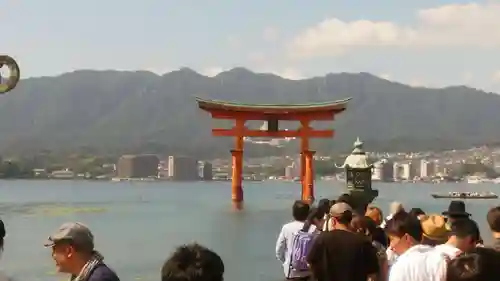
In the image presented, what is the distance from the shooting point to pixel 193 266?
241 cm

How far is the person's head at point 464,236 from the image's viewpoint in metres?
3.75

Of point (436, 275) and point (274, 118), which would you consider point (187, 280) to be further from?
point (274, 118)

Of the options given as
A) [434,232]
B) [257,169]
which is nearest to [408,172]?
[257,169]

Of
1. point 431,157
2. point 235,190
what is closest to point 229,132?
point 235,190

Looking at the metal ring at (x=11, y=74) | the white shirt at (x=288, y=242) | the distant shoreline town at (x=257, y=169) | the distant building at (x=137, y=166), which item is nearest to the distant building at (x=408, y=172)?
the distant shoreline town at (x=257, y=169)

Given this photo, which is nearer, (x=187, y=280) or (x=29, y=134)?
(x=187, y=280)

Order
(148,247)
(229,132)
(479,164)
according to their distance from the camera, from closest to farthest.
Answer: (148,247)
(229,132)
(479,164)

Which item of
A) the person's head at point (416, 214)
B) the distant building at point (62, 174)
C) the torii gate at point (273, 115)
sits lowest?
the person's head at point (416, 214)

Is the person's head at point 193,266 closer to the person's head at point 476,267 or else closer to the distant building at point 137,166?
the person's head at point 476,267

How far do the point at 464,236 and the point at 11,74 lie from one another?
8.42 metres

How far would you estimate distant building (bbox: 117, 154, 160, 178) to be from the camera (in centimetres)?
13749

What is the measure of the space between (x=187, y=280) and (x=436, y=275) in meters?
1.63

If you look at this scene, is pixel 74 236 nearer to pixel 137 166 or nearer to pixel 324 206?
pixel 324 206

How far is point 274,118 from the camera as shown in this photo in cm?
3781
